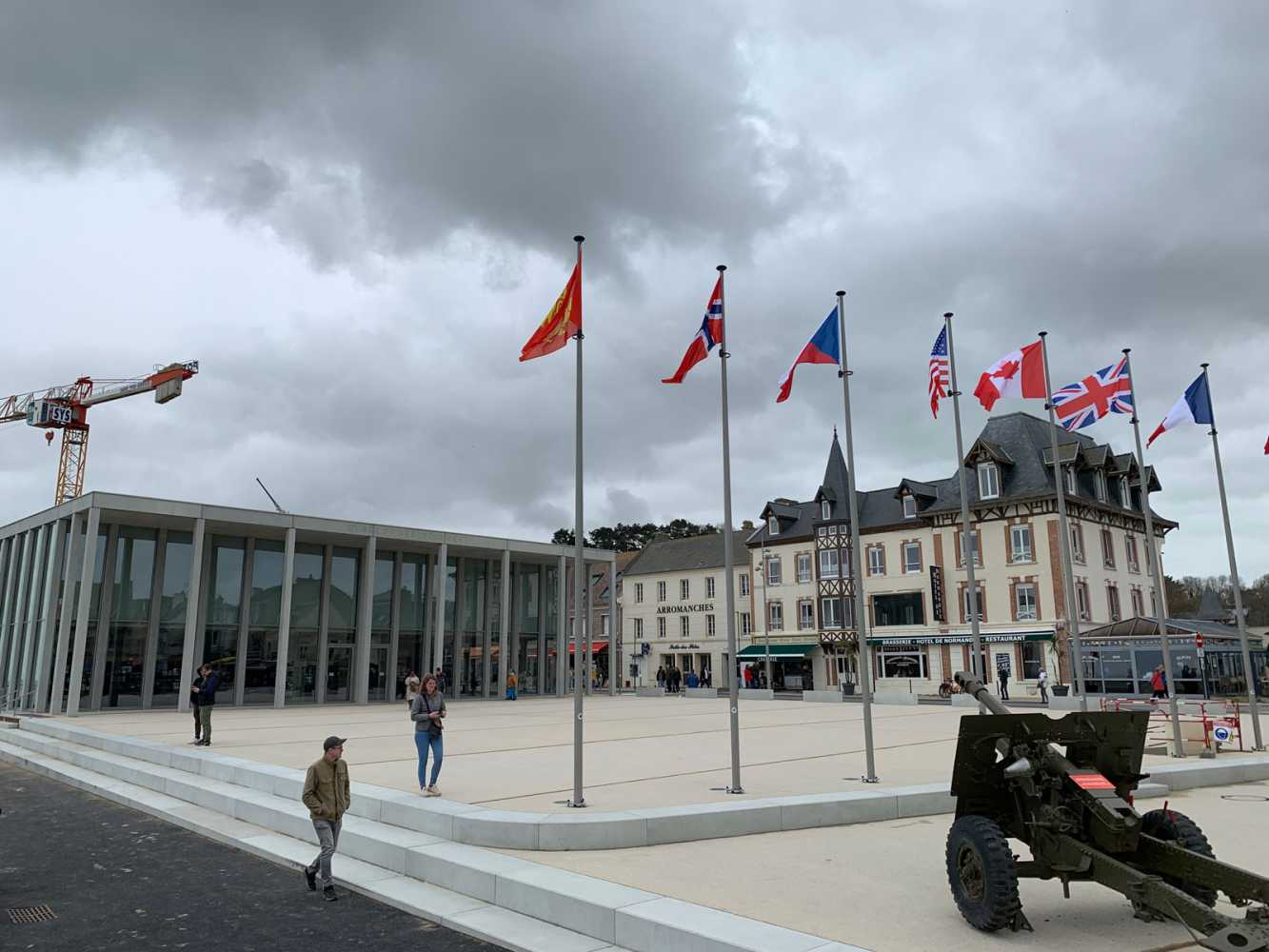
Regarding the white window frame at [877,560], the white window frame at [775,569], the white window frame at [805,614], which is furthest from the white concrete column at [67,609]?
the white window frame at [877,560]

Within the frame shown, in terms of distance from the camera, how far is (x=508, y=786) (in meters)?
12.4

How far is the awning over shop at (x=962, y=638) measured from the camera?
43.8 metres

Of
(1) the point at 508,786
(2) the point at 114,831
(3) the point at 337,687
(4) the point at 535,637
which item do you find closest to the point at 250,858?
(2) the point at 114,831

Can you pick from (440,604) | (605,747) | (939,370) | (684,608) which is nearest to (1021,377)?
(939,370)

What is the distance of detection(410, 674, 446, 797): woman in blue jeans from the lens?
1152 centimetres

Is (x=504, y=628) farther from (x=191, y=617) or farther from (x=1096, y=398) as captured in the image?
(x=1096, y=398)

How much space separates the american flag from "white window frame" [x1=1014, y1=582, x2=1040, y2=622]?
1285 inches

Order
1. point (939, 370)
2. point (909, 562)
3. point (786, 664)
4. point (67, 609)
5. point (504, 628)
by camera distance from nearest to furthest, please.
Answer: point (939, 370)
point (67, 609)
point (504, 628)
point (909, 562)
point (786, 664)

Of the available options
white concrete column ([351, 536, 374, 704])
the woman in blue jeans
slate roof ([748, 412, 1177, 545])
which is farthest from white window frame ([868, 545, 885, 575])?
the woman in blue jeans

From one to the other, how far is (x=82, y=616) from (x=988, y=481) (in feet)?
137

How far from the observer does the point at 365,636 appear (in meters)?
35.0

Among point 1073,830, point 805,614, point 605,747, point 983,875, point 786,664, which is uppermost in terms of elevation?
point 805,614

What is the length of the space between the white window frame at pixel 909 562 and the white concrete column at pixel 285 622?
33449 mm

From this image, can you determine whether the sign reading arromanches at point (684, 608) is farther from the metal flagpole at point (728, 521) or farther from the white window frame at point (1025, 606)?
the metal flagpole at point (728, 521)
